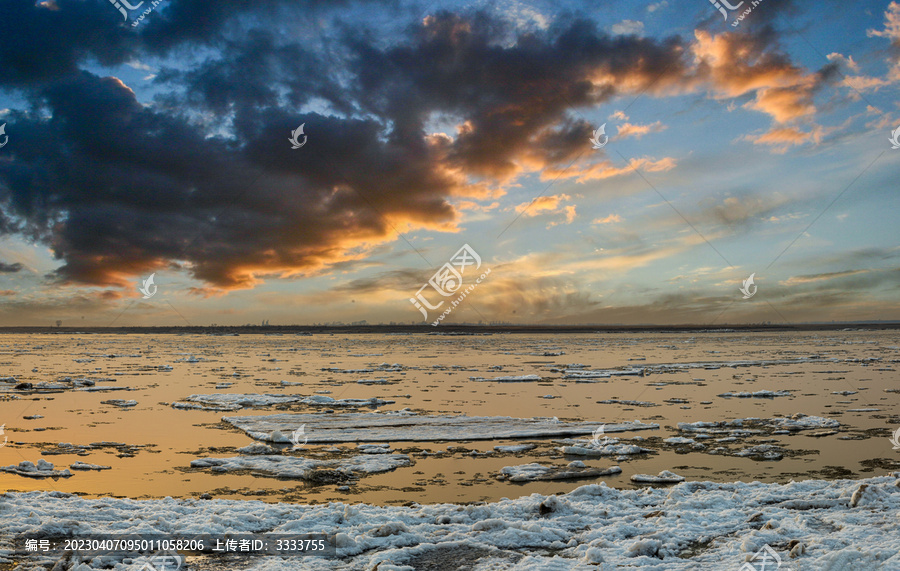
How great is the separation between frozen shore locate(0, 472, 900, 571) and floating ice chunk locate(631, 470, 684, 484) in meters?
0.78

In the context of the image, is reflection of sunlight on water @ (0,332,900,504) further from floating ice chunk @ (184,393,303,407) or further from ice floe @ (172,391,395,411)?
floating ice chunk @ (184,393,303,407)

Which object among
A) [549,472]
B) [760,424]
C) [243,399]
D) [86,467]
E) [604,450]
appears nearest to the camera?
[549,472]

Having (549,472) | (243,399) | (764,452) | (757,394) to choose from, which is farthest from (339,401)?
(757,394)

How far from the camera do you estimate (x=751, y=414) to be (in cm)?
1812

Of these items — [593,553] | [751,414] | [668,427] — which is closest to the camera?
[593,553]

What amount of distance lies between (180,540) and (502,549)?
4.27m

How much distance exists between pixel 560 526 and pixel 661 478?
3.58m

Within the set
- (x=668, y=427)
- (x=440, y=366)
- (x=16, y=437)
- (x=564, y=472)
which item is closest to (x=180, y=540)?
(x=564, y=472)

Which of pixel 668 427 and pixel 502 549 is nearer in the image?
pixel 502 549

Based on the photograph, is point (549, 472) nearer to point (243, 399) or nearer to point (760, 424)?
point (760, 424)

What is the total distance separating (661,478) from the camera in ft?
34.8

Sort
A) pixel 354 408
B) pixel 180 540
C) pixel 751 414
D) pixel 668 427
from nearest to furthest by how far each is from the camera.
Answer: pixel 180 540, pixel 668 427, pixel 751 414, pixel 354 408

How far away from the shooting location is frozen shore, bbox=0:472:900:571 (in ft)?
21.9

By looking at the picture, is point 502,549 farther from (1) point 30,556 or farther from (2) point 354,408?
(2) point 354,408
